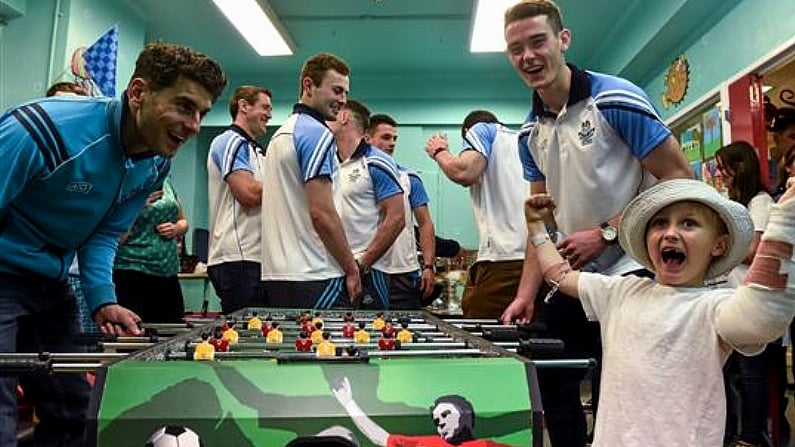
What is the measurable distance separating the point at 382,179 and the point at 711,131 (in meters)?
2.56

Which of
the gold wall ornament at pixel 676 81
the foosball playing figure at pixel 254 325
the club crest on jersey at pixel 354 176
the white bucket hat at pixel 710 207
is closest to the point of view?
the white bucket hat at pixel 710 207

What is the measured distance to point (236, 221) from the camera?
2812mm

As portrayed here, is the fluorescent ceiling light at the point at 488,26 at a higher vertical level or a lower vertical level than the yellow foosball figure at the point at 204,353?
higher

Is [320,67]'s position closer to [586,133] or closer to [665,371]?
[586,133]

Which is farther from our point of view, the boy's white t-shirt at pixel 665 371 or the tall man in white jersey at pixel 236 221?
the tall man in white jersey at pixel 236 221

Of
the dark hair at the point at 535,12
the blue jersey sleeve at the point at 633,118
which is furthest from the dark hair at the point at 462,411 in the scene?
the dark hair at the point at 535,12

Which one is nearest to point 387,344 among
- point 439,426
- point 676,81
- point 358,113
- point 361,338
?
point 361,338

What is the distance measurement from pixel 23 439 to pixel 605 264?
2.21m

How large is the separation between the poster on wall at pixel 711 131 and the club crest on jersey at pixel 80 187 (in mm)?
3776

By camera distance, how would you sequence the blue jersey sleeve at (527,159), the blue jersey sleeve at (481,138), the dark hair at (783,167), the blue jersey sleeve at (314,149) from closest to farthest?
the blue jersey sleeve at (527,159) → the blue jersey sleeve at (314,149) → the blue jersey sleeve at (481,138) → the dark hair at (783,167)

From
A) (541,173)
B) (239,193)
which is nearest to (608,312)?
(541,173)

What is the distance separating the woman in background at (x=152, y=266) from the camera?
8.85 ft

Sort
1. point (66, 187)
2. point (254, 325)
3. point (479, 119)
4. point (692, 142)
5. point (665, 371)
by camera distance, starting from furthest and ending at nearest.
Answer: point (692, 142)
point (479, 119)
point (254, 325)
point (66, 187)
point (665, 371)

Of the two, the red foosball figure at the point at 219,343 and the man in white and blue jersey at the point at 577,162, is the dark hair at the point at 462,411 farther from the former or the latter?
the man in white and blue jersey at the point at 577,162
